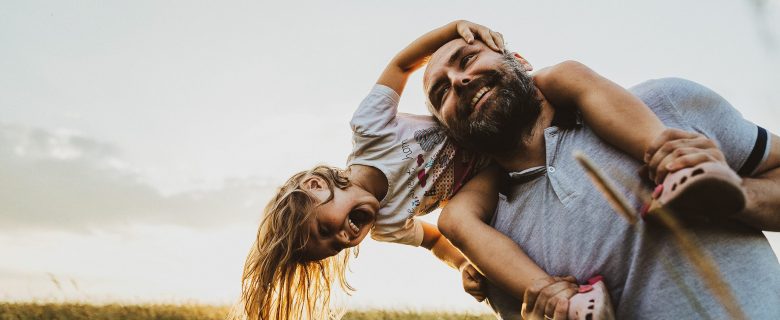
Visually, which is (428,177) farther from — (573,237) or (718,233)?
(718,233)

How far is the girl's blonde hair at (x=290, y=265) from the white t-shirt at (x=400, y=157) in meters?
0.26

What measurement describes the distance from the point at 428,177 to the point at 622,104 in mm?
1456

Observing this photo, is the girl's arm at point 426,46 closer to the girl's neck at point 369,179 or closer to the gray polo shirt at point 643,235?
the girl's neck at point 369,179

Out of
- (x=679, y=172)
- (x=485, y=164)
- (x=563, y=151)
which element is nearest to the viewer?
(x=679, y=172)

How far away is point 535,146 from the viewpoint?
287 cm

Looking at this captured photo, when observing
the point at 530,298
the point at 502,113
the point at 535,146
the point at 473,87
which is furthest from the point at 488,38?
the point at 530,298

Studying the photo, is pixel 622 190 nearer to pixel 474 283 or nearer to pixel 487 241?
pixel 487 241

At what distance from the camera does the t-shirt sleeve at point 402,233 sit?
3.72 metres

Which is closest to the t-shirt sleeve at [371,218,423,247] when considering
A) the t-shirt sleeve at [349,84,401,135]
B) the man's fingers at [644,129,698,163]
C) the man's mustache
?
the t-shirt sleeve at [349,84,401,135]

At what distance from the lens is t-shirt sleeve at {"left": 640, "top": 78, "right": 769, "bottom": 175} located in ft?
7.83

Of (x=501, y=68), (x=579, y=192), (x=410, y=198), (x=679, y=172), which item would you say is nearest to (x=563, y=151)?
(x=579, y=192)

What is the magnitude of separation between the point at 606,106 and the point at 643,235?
0.53m

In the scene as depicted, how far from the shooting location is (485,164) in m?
3.38

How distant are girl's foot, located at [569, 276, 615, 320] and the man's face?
34.3 inches
